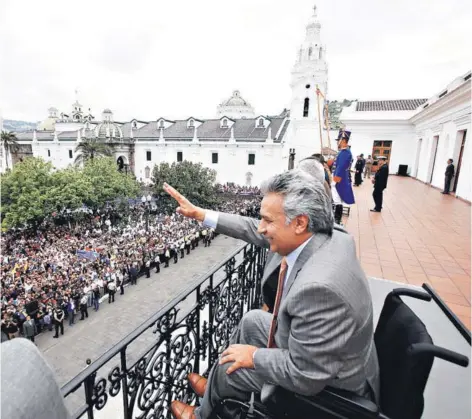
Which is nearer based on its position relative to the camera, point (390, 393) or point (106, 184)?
point (390, 393)

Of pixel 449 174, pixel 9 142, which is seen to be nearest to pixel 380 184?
pixel 449 174

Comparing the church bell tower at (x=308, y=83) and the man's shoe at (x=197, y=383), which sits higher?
the church bell tower at (x=308, y=83)

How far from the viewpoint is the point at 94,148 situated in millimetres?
35656

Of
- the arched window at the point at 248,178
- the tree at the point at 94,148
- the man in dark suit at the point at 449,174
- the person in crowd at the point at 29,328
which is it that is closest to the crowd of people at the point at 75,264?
the person in crowd at the point at 29,328

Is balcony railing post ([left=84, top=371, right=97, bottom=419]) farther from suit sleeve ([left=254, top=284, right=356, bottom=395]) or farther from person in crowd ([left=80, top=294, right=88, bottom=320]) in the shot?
person in crowd ([left=80, top=294, right=88, bottom=320])

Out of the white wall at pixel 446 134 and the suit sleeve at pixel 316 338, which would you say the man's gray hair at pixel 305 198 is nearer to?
the suit sleeve at pixel 316 338

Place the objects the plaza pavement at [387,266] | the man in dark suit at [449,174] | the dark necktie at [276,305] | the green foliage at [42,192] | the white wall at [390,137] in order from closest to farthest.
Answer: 1. the dark necktie at [276,305]
2. the plaza pavement at [387,266]
3. the man in dark suit at [449,174]
4. the white wall at [390,137]
5. the green foliage at [42,192]

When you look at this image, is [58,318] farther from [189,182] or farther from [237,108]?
[237,108]

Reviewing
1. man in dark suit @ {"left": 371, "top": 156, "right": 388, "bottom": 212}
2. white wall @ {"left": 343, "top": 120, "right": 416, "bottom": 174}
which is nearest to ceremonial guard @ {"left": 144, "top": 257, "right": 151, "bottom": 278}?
man in dark suit @ {"left": 371, "top": 156, "right": 388, "bottom": 212}

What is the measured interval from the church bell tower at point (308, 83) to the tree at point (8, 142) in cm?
3883

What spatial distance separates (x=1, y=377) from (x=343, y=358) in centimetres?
137

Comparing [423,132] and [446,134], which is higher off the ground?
[423,132]

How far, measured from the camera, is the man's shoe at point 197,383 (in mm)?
2211

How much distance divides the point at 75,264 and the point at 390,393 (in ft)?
44.0
